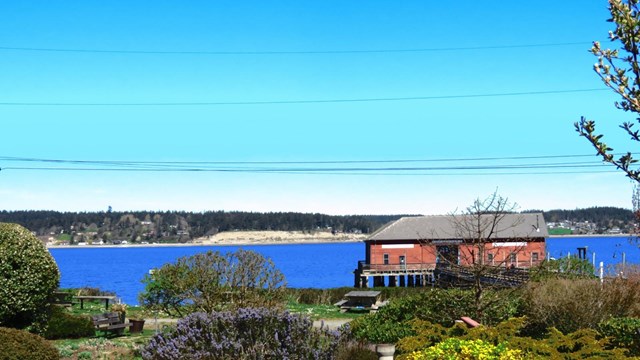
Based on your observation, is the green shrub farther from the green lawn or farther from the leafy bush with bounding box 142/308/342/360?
the leafy bush with bounding box 142/308/342/360

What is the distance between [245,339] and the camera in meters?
13.7

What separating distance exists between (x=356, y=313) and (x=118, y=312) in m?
14.4

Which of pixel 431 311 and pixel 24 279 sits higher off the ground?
pixel 24 279

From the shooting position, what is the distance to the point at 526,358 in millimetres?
11680

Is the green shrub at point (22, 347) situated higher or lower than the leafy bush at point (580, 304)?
lower

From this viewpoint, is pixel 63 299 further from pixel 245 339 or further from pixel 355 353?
pixel 245 339

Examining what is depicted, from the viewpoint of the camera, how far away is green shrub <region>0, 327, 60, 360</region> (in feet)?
53.4

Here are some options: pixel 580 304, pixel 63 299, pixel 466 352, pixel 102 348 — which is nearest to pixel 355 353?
pixel 466 352

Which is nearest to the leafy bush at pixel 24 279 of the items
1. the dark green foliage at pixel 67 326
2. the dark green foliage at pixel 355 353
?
the dark green foliage at pixel 67 326

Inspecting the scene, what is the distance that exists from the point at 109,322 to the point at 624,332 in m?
16.4

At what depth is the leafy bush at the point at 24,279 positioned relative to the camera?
798 inches

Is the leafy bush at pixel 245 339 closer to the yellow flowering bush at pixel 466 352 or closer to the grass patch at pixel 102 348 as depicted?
the yellow flowering bush at pixel 466 352

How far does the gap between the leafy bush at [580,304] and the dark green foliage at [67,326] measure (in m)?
14.4

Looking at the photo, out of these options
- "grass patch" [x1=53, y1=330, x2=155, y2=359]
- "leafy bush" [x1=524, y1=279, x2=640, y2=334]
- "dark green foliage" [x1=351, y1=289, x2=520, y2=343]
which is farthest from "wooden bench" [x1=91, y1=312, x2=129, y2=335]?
"leafy bush" [x1=524, y1=279, x2=640, y2=334]
